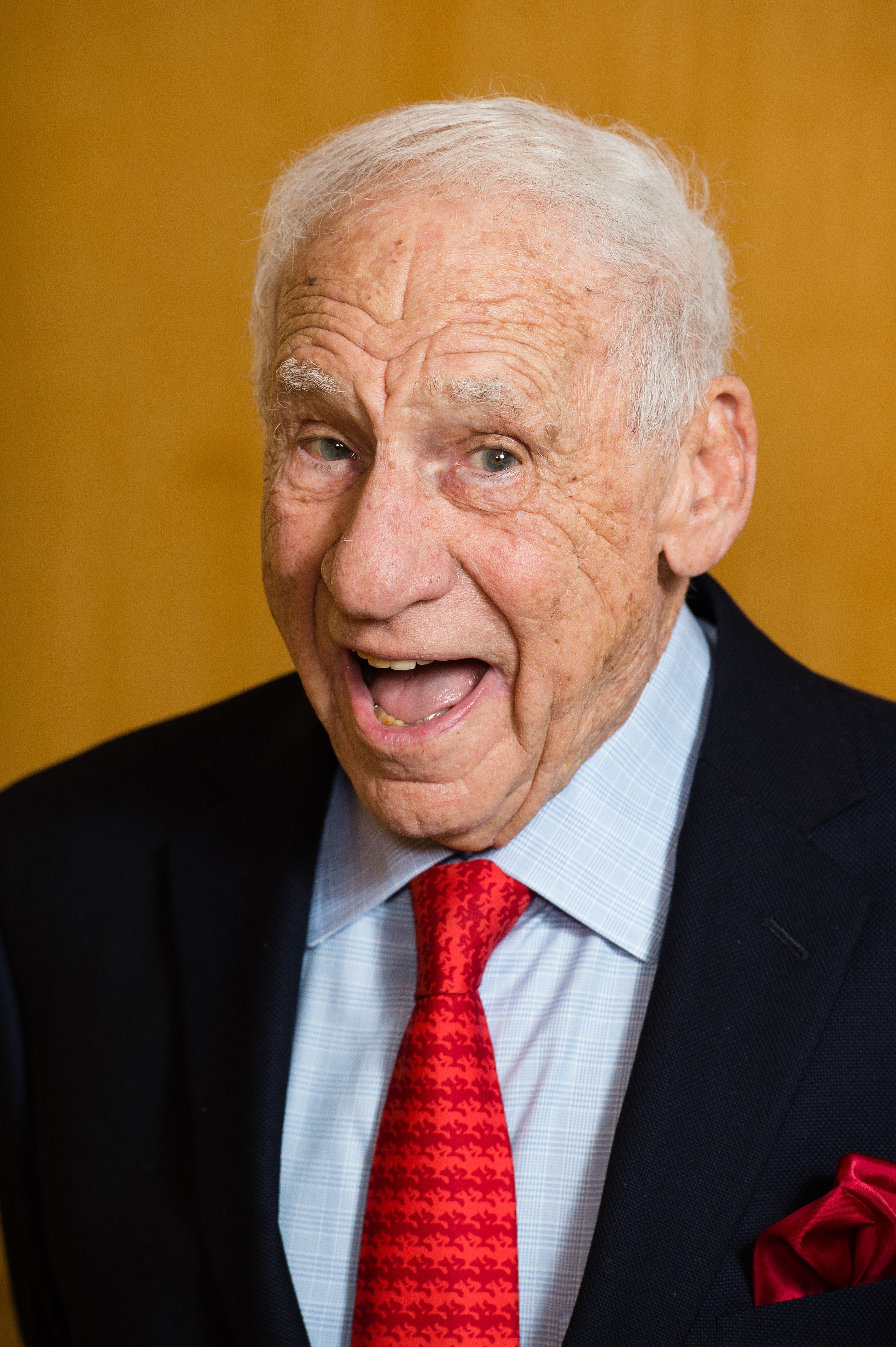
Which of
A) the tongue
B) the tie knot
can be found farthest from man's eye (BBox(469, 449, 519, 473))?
the tie knot

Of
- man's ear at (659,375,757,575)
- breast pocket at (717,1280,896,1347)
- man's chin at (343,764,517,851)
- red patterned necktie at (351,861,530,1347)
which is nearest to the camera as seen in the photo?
breast pocket at (717,1280,896,1347)

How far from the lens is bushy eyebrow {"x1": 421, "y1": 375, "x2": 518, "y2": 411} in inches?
46.5

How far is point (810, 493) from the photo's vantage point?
82.3 inches

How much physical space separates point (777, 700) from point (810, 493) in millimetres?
754

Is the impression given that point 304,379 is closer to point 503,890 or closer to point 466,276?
point 466,276

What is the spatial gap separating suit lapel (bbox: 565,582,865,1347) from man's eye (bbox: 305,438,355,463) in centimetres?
52

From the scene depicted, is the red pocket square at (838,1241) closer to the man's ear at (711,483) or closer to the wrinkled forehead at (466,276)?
the man's ear at (711,483)

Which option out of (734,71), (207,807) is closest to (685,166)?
(734,71)

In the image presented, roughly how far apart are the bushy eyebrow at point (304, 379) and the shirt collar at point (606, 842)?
0.49m

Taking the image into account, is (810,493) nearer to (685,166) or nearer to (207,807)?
(685,166)

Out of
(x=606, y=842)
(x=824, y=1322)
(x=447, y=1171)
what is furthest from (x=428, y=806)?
(x=824, y=1322)

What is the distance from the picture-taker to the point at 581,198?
4.11 feet

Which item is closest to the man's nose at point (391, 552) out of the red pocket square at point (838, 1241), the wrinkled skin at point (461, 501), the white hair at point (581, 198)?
the wrinkled skin at point (461, 501)

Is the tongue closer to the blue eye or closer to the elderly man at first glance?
the elderly man
